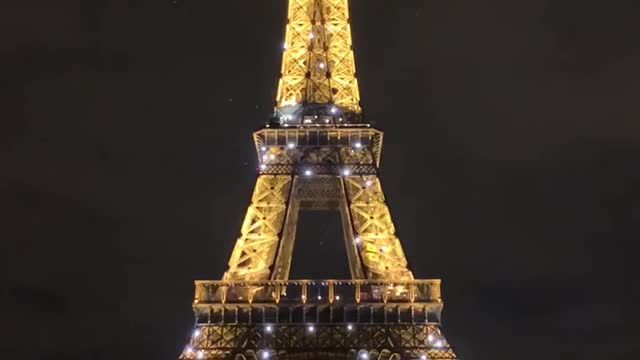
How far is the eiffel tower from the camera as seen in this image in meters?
42.2

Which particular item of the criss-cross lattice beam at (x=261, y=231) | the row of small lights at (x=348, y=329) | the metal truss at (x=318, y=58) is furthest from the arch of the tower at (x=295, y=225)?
the metal truss at (x=318, y=58)

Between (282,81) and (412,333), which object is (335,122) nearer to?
(282,81)

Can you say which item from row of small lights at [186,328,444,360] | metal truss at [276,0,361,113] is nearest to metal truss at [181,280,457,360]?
row of small lights at [186,328,444,360]

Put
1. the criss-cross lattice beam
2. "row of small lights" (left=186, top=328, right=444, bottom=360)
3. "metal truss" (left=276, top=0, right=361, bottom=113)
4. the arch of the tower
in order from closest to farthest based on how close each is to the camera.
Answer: "row of small lights" (left=186, top=328, right=444, bottom=360) < the criss-cross lattice beam < the arch of the tower < "metal truss" (left=276, top=0, right=361, bottom=113)

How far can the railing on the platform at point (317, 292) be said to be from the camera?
42688 millimetres

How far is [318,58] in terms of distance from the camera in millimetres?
49906

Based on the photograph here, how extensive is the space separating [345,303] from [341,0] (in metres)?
16.9

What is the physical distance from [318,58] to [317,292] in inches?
510

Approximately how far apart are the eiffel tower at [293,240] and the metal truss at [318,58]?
0.05m

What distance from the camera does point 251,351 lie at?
41.6m

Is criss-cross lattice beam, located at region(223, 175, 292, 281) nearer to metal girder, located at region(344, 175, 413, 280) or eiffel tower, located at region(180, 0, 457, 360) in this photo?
eiffel tower, located at region(180, 0, 457, 360)

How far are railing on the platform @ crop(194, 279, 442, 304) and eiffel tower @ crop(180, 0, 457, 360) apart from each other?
0.04 metres

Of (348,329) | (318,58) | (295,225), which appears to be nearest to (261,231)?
(295,225)

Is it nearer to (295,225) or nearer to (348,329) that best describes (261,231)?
(295,225)
